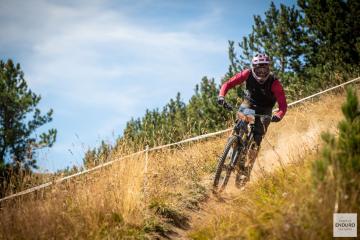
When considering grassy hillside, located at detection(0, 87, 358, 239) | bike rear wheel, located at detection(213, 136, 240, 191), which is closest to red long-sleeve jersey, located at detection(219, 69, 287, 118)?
bike rear wheel, located at detection(213, 136, 240, 191)

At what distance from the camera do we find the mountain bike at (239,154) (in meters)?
6.23

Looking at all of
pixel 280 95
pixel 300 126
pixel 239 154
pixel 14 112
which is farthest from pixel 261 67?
pixel 14 112

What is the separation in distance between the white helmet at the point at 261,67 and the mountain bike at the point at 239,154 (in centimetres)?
77

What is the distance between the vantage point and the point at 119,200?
200 inches

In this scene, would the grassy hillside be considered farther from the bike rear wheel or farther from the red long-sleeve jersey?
the red long-sleeve jersey

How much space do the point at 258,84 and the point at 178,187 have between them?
8.77 ft

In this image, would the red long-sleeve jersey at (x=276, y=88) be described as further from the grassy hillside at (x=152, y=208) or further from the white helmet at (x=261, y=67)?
the grassy hillside at (x=152, y=208)

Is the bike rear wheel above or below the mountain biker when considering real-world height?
below

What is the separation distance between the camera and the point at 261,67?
6.61 metres

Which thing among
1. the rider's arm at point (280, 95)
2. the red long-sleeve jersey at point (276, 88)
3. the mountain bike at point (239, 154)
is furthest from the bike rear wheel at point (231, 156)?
the rider's arm at point (280, 95)

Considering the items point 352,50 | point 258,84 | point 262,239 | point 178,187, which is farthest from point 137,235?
point 352,50

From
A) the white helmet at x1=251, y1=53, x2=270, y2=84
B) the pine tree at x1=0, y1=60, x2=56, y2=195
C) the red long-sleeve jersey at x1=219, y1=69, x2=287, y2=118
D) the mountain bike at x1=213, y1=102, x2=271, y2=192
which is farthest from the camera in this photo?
the pine tree at x1=0, y1=60, x2=56, y2=195

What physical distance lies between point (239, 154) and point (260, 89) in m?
1.46

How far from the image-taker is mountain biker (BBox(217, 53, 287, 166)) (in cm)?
658
